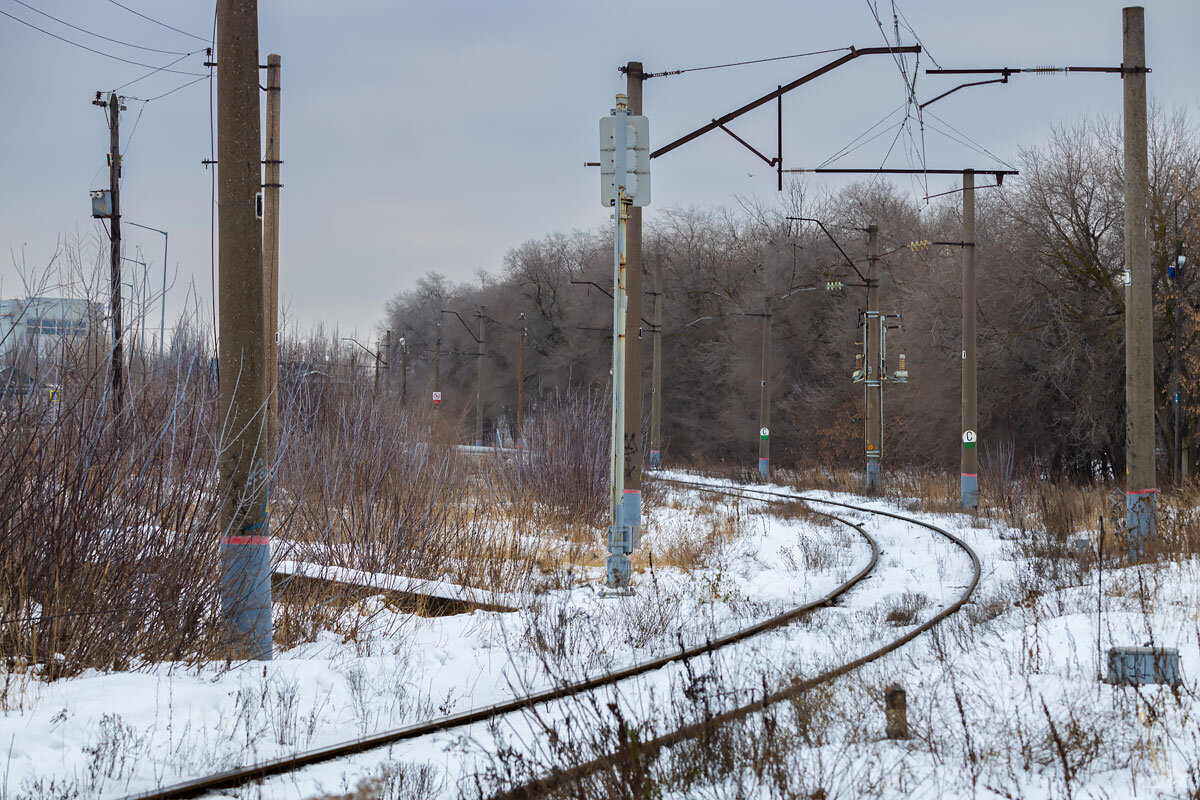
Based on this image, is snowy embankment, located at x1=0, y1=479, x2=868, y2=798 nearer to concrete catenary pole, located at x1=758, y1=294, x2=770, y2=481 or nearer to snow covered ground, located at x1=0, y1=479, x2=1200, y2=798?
snow covered ground, located at x1=0, y1=479, x2=1200, y2=798

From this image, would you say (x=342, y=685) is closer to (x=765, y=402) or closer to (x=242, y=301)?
(x=242, y=301)

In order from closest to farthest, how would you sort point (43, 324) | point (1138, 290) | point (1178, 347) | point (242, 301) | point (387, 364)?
point (43, 324), point (242, 301), point (1138, 290), point (1178, 347), point (387, 364)

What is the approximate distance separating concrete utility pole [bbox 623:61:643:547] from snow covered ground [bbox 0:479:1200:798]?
2141 millimetres

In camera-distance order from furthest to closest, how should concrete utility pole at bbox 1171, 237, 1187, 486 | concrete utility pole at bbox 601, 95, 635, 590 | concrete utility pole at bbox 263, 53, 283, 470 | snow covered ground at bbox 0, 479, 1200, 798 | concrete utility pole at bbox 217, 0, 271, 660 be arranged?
concrete utility pole at bbox 1171, 237, 1187, 486 < concrete utility pole at bbox 263, 53, 283, 470 < concrete utility pole at bbox 601, 95, 635, 590 < concrete utility pole at bbox 217, 0, 271, 660 < snow covered ground at bbox 0, 479, 1200, 798

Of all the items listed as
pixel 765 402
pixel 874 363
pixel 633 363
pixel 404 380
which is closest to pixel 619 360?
pixel 633 363

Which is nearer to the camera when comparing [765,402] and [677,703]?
[677,703]

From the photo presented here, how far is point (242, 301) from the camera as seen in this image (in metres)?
7.92

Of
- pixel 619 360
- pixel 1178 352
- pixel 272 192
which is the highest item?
pixel 272 192

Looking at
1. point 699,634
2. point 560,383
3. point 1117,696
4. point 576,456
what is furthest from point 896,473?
point 560,383

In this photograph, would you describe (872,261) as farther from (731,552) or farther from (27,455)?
(27,455)

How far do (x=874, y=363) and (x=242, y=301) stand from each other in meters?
24.1

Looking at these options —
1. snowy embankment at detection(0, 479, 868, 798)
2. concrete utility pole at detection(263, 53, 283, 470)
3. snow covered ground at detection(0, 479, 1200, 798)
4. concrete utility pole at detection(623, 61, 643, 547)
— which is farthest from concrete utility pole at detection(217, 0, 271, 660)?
concrete utility pole at detection(263, 53, 283, 470)

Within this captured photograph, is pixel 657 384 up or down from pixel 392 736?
up

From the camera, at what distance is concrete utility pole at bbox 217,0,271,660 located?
25.6ft
